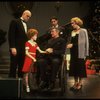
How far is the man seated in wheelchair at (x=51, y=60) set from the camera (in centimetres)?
→ 583

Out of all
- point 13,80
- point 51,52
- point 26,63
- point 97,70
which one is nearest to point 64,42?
point 51,52

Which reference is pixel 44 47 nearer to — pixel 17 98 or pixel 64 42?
pixel 64 42

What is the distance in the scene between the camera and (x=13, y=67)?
5.81 metres

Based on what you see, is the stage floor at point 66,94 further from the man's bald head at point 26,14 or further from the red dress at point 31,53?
the man's bald head at point 26,14

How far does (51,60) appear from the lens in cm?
591

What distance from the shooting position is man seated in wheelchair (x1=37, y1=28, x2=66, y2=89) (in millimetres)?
5828

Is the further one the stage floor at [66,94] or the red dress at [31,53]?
the red dress at [31,53]

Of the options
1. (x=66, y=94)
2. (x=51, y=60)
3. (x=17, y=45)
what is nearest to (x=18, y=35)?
(x=17, y=45)

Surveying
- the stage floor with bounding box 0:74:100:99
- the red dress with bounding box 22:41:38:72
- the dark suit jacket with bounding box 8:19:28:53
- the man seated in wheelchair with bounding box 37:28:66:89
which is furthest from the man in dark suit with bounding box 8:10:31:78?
the stage floor with bounding box 0:74:100:99

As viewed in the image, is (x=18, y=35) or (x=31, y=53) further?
(x=31, y=53)

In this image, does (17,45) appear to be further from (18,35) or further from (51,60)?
(51,60)

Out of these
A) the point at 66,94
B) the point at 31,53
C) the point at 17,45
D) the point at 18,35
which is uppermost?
the point at 18,35

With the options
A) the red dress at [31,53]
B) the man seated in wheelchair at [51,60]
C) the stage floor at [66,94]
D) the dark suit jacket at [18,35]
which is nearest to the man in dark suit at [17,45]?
the dark suit jacket at [18,35]

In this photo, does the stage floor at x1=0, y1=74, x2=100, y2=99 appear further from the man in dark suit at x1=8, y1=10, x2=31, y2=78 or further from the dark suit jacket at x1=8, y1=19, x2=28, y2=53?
the dark suit jacket at x1=8, y1=19, x2=28, y2=53
